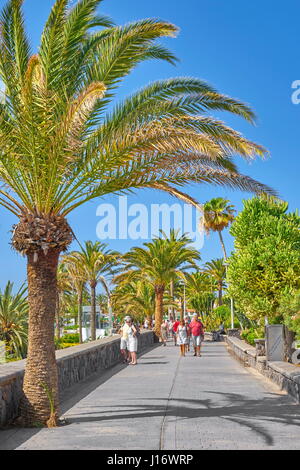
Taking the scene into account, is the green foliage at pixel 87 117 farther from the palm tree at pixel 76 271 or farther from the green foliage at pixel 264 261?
the palm tree at pixel 76 271

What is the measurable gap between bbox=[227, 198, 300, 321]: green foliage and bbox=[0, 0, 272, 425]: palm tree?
872 cm

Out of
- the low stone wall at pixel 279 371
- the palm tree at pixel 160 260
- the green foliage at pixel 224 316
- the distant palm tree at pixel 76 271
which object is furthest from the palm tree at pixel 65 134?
the green foliage at pixel 224 316

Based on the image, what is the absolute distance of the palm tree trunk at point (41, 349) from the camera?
9562mm

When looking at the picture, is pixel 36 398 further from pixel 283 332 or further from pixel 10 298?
pixel 10 298

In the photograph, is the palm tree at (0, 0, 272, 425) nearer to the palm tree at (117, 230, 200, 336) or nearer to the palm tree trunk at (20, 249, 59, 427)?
the palm tree trunk at (20, 249, 59, 427)

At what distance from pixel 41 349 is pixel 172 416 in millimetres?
2402

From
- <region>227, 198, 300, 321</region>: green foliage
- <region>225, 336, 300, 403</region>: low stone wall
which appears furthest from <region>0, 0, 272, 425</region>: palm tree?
<region>227, 198, 300, 321</region>: green foliage

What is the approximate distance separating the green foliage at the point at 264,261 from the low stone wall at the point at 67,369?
Answer: 4758mm

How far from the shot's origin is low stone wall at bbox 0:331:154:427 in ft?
31.6

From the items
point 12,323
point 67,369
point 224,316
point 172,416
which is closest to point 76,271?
point 224,316

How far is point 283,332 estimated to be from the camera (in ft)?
55.0

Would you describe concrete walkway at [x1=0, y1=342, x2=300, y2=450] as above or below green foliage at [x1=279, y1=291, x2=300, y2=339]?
below

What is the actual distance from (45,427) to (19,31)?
245 inches

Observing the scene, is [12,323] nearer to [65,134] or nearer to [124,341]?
[124,341]
